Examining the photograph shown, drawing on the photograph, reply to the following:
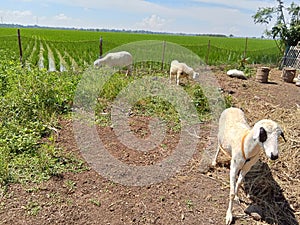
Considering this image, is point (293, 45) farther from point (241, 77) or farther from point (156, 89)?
point (156, 89)

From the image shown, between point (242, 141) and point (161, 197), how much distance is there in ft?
3.45

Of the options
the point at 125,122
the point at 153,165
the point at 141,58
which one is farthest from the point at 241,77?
the point at 153,165

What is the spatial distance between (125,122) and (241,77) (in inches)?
240

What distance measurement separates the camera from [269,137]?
211cm

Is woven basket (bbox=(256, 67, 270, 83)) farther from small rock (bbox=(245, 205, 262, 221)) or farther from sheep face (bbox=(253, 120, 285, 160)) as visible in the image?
sheep face (bbox=(253, 120, 285, 160))

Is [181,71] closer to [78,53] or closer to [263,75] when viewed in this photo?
[263,75]

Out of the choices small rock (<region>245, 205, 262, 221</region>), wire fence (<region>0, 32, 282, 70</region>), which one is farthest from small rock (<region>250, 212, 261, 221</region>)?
wire fence (<region>0, 32, 282, 70</region>)

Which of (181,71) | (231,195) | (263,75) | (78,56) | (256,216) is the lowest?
(256,216)

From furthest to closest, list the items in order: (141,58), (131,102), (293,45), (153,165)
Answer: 1. (293,45)
2. (141,58)
3. (131,102)
4. (153,165)

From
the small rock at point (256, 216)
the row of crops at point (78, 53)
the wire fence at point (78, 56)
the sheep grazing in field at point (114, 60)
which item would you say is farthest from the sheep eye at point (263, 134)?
the wire fence at point (78, 56)

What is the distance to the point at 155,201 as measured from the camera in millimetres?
2768

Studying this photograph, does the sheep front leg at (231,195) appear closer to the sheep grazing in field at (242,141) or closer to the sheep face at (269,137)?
the sheep grazing in field at (242,141)

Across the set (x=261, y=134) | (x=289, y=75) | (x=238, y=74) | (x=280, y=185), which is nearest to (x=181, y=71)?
(x=238, y=74)

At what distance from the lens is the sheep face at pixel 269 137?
206 cm
